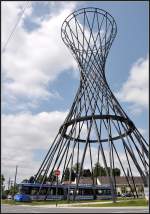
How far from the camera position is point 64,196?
41.2m

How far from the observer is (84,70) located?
4059cm

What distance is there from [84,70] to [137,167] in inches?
518

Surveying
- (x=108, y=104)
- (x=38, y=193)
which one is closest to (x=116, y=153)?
(x=108, y=104)

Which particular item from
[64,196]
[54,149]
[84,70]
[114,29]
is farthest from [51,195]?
[114,29]

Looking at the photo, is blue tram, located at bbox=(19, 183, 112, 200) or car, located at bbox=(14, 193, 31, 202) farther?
blue tram, located at bbox=(19, 183, 112, 200)

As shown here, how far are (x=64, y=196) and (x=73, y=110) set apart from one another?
10.5m

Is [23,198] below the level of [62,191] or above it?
below

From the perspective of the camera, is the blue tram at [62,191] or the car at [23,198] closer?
the car at [23,198]

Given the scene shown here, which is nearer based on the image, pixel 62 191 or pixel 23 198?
pixel 23 198

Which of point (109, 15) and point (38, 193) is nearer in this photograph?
point (38, 193)

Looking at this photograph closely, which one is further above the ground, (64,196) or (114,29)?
(114,29)

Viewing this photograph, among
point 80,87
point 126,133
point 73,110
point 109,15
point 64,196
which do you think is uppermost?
point 109,15

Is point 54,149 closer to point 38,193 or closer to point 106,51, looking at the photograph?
point 38,193

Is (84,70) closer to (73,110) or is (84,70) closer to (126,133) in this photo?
(73,110)
